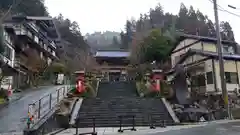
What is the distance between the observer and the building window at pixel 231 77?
21105mm

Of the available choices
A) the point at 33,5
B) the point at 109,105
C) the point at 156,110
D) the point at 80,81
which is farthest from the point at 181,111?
the point at 33,5

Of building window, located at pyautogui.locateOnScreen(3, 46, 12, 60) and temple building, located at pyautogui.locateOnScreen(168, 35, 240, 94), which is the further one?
building window, located at pyautogui.locateOnScreen(3, 46, 12, 60)

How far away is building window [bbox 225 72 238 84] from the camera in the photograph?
69.2 ft

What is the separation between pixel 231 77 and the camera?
21219 millimetres

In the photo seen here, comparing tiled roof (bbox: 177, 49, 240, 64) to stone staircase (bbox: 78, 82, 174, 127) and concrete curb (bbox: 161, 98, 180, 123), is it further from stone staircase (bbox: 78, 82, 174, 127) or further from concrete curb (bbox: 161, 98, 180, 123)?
stone staircase (bbox: 78, 82, 174, 127)

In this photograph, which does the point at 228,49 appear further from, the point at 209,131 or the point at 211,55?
the point at 209,131

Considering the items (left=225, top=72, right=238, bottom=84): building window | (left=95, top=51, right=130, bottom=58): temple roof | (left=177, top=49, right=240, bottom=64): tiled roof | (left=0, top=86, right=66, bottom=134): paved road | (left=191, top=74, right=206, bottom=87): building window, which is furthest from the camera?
(left=95, top=51, right=130, bottom=58): temple roof

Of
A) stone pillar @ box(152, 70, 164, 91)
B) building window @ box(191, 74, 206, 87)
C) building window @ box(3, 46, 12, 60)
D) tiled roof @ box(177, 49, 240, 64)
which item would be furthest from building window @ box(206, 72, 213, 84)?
building window @ box(3, 46, 12, 60)

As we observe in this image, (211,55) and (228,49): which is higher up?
Result: (228,49)

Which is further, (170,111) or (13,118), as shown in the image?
(170,111)

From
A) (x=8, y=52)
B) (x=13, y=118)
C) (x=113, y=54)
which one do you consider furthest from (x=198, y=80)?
(x=8, y=52)

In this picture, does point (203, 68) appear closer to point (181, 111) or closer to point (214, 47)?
point (214, 47)

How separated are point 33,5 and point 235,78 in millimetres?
39230

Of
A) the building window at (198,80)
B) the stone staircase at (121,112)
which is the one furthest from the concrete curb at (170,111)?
the building window at (198,80)
